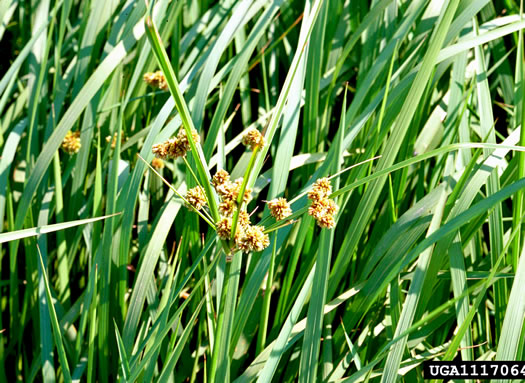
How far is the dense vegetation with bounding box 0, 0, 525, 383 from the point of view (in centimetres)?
120

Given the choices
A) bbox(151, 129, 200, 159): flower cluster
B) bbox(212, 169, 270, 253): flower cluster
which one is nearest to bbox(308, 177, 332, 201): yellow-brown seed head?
bbox(212, 169, 270, 253): flower cluster

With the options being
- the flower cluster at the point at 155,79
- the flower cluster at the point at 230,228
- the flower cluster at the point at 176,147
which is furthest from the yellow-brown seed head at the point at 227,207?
the flower cluster at the point at 155,79

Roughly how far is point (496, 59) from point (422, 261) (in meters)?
0.97

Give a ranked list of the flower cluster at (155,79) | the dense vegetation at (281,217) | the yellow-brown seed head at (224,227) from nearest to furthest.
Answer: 1. the yellow-brown seed head at (224,227)
2. the dense vegetation at (281,217)
3. the flower cluster at (155,79)

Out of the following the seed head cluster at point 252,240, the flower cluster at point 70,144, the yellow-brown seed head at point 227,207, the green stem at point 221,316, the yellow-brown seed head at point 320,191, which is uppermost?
the flower cluster at point 70,144

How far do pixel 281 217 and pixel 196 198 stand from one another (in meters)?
0.14

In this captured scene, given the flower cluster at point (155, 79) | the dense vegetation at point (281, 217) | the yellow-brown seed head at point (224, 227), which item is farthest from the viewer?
the flower cluster at point (155, 79)

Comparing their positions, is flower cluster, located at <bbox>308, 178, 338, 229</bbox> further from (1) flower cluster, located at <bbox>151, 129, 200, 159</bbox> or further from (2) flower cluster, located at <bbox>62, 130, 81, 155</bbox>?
(2) flower cluster, located at <bbox>62, 130, 81, 155</bbox>

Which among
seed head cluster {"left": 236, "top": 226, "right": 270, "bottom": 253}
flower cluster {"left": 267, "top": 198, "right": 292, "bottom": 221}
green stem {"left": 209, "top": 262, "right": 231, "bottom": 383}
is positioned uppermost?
flower cluster {"left": 267, "top": 198, "right": 292, "bottom": 221}

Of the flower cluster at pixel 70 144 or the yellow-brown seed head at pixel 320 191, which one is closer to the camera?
the yellow-brown seed head at pixel 320 191

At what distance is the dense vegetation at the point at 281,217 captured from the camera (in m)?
1.20

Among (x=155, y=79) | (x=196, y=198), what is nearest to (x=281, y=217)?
(x=196, y=198)

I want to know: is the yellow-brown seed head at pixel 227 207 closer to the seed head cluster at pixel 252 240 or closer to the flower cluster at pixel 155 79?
the seed head cluster at pixel 252 240

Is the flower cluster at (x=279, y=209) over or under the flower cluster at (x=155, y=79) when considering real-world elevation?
under
